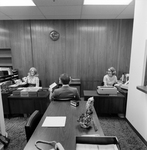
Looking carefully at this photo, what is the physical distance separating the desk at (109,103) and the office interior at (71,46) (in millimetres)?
1656

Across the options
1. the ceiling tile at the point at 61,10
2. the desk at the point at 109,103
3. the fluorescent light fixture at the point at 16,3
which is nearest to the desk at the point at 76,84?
the desk at the point at 109,103

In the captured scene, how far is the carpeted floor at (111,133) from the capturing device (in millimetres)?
1727

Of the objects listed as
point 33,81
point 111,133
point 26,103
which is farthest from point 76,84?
point 111,133

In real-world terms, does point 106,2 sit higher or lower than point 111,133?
higher

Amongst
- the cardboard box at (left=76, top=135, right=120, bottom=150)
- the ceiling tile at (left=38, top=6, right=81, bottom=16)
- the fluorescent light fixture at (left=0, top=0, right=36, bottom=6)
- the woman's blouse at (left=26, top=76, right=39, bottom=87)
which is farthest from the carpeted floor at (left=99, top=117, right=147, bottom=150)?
the fluorescent light fixture at (left=0, top=0, right=36, bottom=6)

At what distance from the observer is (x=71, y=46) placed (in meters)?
3.88

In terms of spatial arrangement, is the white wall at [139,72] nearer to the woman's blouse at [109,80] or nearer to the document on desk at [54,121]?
the woman's blouse at [109,80]

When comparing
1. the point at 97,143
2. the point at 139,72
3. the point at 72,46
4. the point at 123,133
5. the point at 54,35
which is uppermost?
the point at 54,35

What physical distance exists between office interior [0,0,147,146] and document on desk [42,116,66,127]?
2869 mm

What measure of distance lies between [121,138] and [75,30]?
11.5ft

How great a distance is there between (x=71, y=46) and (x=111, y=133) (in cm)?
304

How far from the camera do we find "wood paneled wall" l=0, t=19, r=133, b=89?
3.74 metres

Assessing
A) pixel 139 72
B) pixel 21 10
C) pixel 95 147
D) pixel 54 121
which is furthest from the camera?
pixel 21 10

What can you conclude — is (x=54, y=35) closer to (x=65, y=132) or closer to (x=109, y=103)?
(x=109, y=103)
